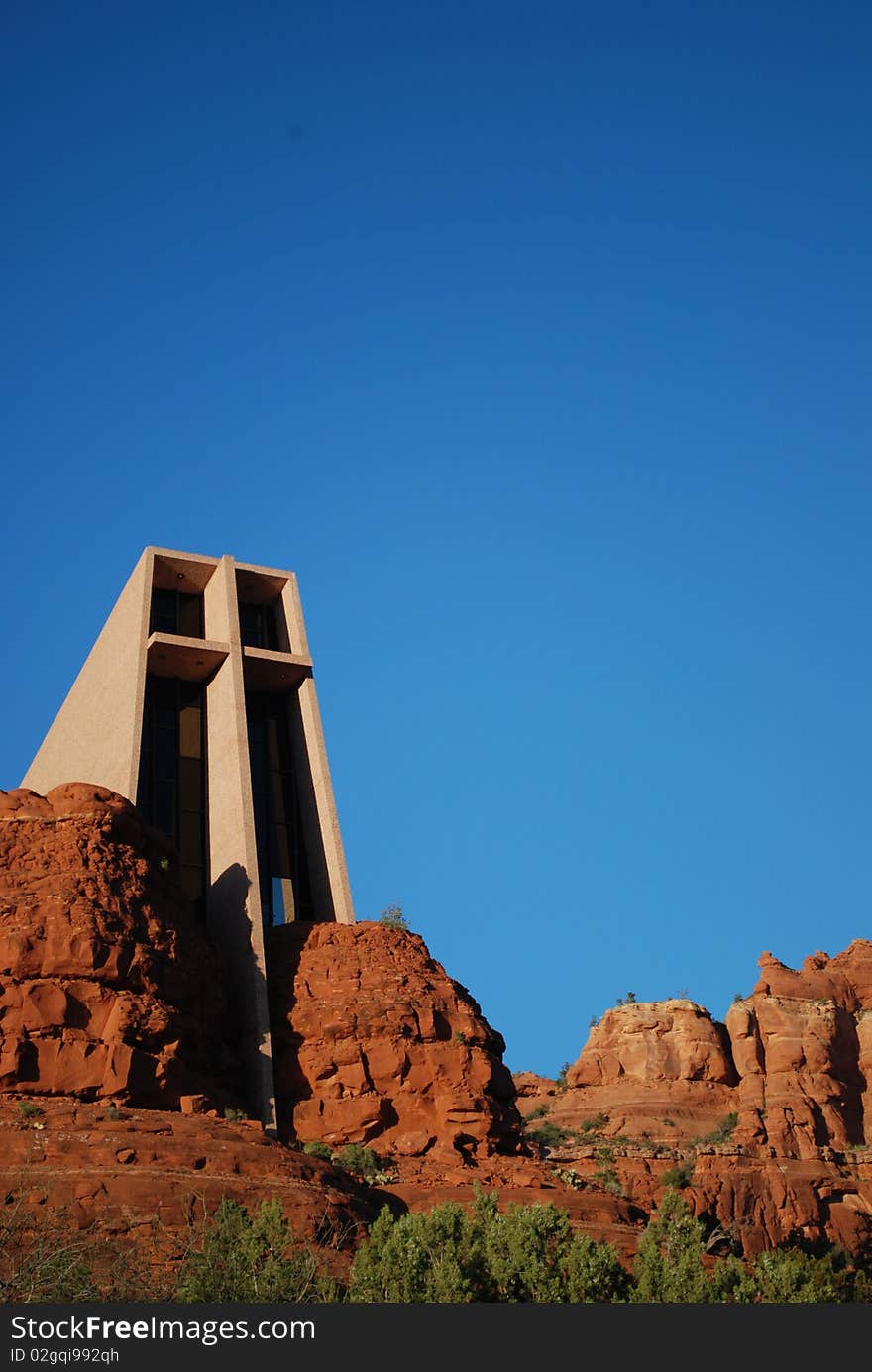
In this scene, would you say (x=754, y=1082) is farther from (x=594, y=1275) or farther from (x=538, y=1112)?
(x=594, y=1275)

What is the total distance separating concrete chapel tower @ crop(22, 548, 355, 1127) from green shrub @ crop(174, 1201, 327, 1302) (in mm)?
13814

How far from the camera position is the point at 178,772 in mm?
45156

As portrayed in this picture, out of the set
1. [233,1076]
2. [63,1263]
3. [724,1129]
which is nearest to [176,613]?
[233,1076]

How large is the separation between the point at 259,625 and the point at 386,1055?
15470 mm

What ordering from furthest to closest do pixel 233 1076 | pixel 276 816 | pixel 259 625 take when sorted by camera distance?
pixel 259 625
pixel 276 816
pixel 233 1076

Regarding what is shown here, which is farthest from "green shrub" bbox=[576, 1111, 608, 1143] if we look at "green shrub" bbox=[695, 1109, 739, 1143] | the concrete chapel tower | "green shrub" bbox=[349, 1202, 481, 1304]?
"green shrub" bbox=[349, 1202, 481, 1304]

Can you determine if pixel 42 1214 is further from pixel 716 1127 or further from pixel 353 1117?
pixel 716 1127

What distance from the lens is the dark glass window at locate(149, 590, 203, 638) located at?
47.6 metres

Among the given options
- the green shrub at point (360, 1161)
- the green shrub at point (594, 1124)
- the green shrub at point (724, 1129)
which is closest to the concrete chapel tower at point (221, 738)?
the green shrub at point (360, 1161)

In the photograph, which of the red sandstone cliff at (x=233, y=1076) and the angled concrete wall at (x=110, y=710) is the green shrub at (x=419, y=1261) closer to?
the red sandstone cliff at (x=233, y=1076)

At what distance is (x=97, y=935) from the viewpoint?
111 feet

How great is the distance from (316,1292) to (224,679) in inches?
867

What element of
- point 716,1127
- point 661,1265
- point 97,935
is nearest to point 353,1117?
point 97,935

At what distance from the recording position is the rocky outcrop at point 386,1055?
1438 inches
